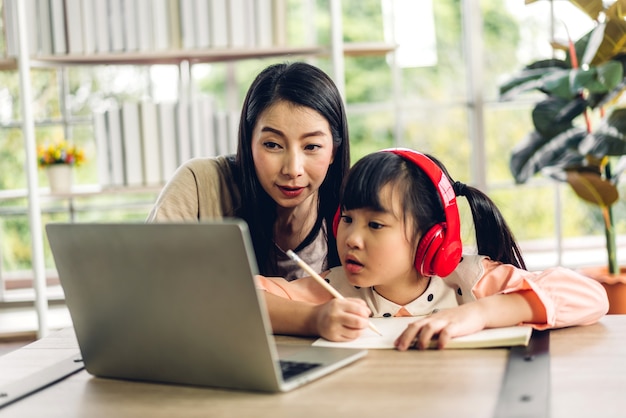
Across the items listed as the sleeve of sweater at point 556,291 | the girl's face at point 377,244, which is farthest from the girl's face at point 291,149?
the sleeve of sweater at point 556,291

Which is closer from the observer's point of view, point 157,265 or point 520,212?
point 157,265

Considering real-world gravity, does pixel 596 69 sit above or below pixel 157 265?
above

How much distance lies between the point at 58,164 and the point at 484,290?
2596 millimetres

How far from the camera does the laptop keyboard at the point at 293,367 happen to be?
0.96 meters

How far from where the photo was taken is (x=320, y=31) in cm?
423

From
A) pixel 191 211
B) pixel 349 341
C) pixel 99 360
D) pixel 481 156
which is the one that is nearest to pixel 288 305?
pixel 349 341

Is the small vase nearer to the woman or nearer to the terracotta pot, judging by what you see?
the woman

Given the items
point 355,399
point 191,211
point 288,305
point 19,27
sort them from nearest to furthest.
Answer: point 355,399
point 288,305
point 191,211
point 19,27

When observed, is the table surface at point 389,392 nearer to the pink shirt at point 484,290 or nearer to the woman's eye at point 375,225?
the pink shirt at point 484,290

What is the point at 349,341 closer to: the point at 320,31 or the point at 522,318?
the point at 522,318

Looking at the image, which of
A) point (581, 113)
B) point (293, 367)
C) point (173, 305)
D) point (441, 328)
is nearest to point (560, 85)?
point (581, 113)

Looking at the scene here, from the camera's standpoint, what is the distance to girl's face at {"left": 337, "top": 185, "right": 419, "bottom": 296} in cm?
129

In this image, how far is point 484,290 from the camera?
4.30 ft

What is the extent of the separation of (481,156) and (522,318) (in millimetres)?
2950
